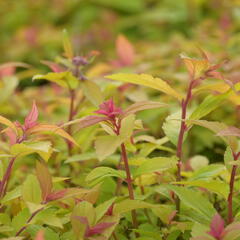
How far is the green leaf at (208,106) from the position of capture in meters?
1.06

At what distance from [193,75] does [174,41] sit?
133 centimetres

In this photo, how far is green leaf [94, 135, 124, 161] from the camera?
2.93ft

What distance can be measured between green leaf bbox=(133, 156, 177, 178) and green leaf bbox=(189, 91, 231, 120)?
0.11m

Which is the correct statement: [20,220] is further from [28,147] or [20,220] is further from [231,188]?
[231,188]

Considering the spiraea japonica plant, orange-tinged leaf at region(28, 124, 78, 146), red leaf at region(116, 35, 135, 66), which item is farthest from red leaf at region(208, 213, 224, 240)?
red leaf at region(116, 35, 135, 66)

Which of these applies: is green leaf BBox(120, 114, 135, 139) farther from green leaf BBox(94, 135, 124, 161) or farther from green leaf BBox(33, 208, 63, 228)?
green leaf BBox(33, 208, 63, 228)

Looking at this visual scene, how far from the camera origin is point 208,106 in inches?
42.4

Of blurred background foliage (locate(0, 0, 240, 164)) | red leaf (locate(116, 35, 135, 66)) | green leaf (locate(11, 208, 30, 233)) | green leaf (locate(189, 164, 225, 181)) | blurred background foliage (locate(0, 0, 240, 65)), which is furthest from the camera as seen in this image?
blurred background foliage (locate(0, 0, 240, 65))

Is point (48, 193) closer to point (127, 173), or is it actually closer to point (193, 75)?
point (127, 173)

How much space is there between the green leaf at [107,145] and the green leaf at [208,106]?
0.20m

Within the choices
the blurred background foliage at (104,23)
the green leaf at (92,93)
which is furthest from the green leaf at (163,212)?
the blurred background foliage at (104,23)

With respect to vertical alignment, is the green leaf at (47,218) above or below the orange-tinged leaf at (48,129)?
below

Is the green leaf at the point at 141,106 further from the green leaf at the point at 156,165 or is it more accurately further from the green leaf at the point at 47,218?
the green leaf at the point at 47,218

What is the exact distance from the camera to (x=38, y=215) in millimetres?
948
